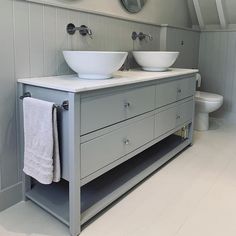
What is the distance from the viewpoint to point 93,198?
1722 mm

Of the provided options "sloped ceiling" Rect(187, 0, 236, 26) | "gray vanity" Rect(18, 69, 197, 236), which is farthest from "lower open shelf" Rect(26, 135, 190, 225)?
"sloped ceiling" Rect(187, 0, 236, 26)

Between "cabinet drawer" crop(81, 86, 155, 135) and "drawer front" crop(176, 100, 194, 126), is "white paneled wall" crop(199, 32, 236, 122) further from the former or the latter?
"cabinet drawer" crop(81, 86, 155, 135)

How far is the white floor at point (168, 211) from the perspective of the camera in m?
1.52

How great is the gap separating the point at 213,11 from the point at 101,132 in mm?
2660

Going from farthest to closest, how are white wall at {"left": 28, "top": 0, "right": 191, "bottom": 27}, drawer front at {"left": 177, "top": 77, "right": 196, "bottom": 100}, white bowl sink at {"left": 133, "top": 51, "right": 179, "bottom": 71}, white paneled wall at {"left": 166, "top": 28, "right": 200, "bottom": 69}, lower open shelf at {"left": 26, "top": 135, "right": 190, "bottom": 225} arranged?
white paneled wall at {"left": 166, "top": 28, "right": 200, "bottom": 69}, drawer front at {"left": 177, "top": 77, "right": 196, "bottom": 100}, white bowl sink at {"left": 133, "top": 51, "right": 179, "bottom": 71}, white wall at {"left": 28, "top": 0, "right": 191, "bottom": 27}, lower open shelf at {"left": 26, "top": 135, "right": 190, "bottom": 225}

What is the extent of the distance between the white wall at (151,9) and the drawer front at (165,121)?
90 cm

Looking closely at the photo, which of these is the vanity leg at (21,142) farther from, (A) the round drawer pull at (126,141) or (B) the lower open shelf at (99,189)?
(A) the round drawer pull at (126,141)

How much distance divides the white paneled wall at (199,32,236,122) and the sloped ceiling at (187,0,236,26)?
6.2 inches

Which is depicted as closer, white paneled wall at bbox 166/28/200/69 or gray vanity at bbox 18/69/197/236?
gray vanity at bbox 18/69/197/236

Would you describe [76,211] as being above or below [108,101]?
below

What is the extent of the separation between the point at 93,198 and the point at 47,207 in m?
0.28

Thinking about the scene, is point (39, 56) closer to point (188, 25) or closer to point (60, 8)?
point (60, 8)

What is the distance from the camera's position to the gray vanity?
142cm

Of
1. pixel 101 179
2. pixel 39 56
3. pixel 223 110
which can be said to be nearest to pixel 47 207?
pixel 101 179
